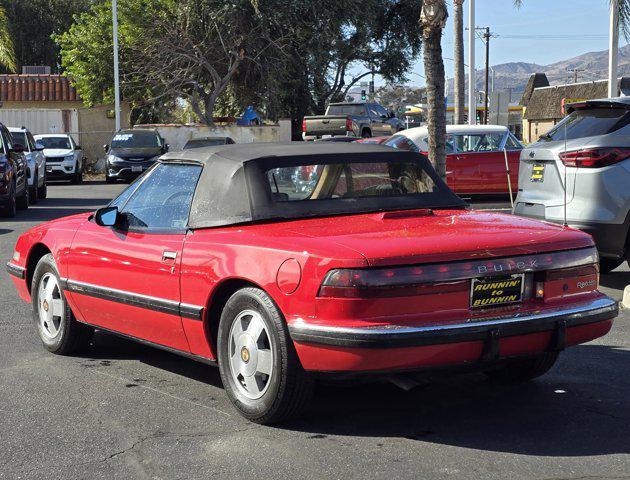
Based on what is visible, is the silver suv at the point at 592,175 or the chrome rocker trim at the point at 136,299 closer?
the chrome rocker trim at the point at 136,299

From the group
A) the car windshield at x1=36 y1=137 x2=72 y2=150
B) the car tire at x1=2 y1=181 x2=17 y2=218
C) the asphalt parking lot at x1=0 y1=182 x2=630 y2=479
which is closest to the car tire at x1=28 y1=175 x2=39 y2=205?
the car tire at x1=2 y1=181 x2=17 y2=218

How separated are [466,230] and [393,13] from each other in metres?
46.9

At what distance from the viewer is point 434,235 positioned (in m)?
5.16

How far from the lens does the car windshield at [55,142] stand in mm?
31844

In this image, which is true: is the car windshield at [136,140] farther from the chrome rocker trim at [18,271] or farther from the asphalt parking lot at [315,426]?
the asphalt parking lot at [315,426]

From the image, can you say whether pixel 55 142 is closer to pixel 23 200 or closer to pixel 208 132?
pixel 208 132

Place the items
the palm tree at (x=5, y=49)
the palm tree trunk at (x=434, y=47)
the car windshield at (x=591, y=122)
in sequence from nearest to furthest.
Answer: the car windshield at (x=591, y=122), the palm tree trunk at (x=434, y=47), the palm tree at (x=5, y=49)

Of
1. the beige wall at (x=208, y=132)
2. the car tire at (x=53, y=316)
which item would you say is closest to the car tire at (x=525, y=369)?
the car tire at (x=53, y=316)

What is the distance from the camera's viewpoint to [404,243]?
5.00m

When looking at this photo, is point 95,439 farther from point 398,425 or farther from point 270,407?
point 398,425

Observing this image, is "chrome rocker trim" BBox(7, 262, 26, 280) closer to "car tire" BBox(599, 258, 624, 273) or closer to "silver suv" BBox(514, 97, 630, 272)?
"silver suv" BBox(514, 97, 630, 272)

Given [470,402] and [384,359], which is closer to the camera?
[384,359]

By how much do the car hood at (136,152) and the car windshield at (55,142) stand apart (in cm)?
166

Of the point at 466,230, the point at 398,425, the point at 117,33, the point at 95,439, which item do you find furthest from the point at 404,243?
the point at 117,33
